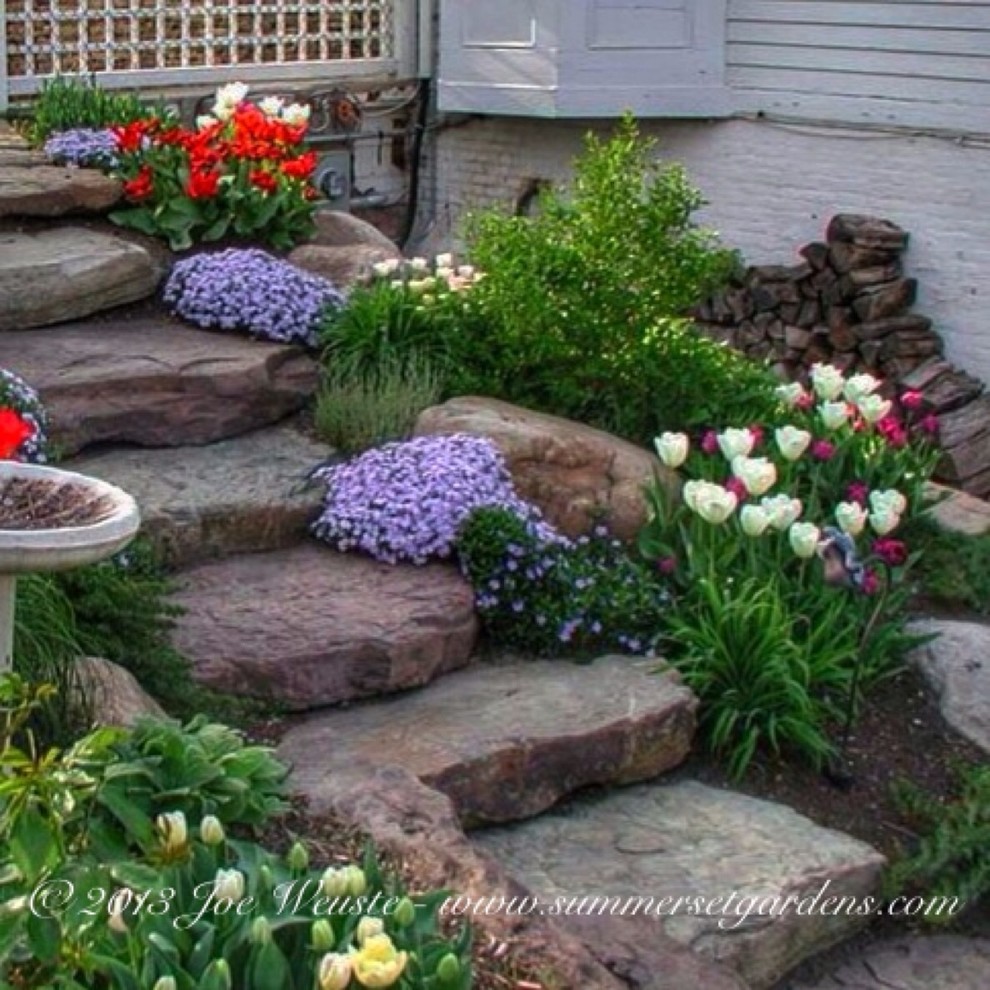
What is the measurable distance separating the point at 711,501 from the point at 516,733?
93 cm

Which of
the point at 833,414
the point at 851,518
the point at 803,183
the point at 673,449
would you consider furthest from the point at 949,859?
the point at 803,183

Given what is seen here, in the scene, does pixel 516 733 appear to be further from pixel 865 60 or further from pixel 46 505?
pixel 865 60

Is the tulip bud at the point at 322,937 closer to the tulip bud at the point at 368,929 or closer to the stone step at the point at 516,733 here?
the tulip bud at the point at 368,929

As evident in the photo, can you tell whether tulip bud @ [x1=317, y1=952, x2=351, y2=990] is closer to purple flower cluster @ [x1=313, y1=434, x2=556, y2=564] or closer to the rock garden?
the rock garden

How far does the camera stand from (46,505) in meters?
3.75

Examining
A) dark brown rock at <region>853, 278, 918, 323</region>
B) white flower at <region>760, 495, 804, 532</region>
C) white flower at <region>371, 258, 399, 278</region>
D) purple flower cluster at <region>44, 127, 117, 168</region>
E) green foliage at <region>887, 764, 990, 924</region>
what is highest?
purple flower cluster at <region>44, 127, 117, 168</region>

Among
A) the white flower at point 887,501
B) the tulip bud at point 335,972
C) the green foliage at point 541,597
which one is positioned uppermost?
the tulip bud at point 335,972

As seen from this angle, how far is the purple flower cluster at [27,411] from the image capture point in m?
5.24

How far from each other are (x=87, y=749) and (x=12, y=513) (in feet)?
1.73

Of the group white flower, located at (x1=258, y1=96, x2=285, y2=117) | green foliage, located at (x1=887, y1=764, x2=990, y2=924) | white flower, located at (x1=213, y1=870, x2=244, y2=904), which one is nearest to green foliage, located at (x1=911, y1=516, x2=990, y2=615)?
green foliage, located at (x1=887, y1=764, x2=990, y2=924)

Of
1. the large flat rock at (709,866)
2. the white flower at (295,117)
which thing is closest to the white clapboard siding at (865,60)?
the white flower at (295,117)

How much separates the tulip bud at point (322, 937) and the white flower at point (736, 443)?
283cm

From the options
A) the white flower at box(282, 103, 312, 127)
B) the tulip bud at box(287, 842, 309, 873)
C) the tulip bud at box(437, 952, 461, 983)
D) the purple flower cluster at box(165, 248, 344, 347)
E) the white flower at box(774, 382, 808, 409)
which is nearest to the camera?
the tulip bud at box(437, 952, 461, 983)

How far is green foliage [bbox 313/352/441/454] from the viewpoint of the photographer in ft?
20.2
